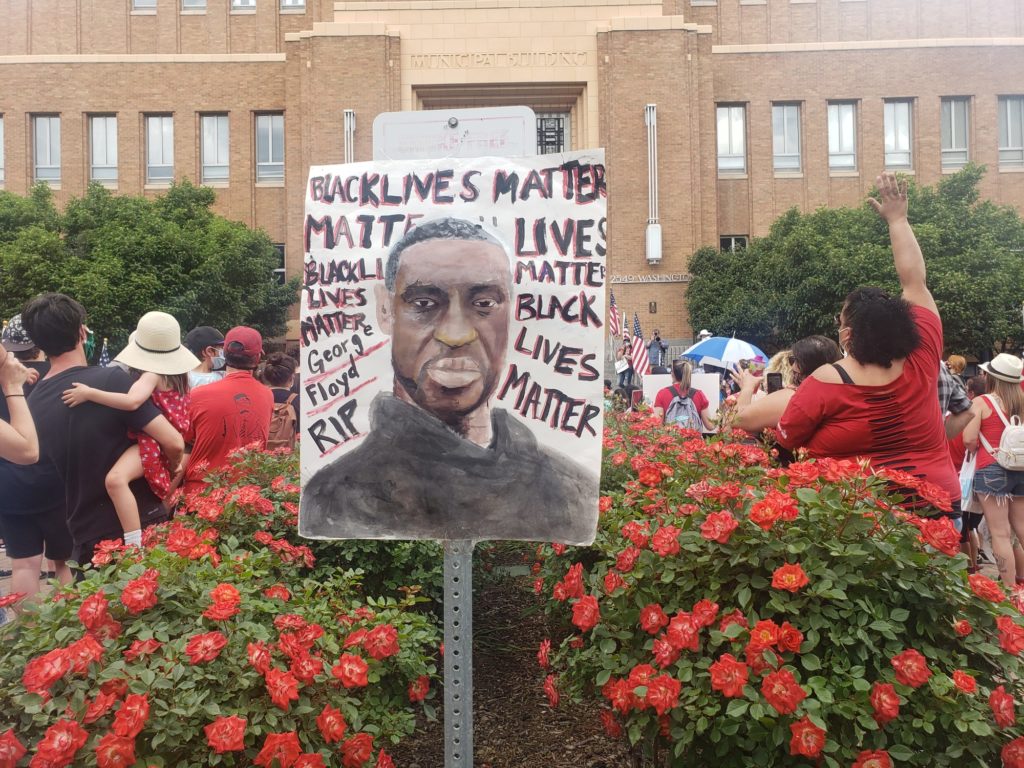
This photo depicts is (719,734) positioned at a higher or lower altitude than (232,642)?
lower

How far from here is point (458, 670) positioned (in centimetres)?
237

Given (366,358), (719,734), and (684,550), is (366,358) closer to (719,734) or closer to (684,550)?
(684,550)

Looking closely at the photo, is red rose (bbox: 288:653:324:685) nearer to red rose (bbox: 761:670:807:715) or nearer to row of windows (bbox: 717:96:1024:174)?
red rose (bbox: 761:670:807:715)

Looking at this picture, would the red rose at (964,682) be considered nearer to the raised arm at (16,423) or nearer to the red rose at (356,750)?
the red rose at (356,750)

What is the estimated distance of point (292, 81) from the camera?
105ft

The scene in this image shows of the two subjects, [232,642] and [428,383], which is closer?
[232,642]

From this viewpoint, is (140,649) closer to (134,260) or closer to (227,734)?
(227,734)

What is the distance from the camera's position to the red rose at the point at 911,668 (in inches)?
82.4

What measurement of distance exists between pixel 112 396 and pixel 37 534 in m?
0.99

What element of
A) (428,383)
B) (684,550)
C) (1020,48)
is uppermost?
(1020,48)

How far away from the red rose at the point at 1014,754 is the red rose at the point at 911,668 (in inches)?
9.0

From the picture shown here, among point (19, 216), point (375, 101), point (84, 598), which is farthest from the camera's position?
point (375, 101)

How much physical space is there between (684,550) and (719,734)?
52 cm

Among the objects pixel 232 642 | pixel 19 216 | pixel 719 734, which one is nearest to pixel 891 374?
pixel 719 734
